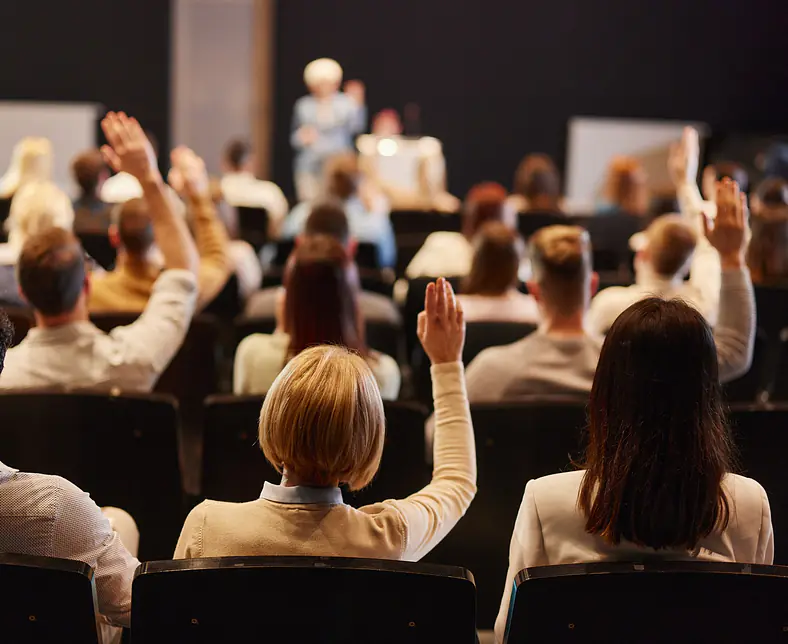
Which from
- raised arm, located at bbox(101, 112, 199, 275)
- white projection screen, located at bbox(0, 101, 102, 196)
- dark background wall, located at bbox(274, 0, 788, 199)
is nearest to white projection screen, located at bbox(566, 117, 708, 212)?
dark background wall, located at bbox(274, 0, 788, 199)

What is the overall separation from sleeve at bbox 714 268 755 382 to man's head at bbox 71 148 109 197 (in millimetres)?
4177

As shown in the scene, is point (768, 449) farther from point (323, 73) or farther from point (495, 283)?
point (323, 73)

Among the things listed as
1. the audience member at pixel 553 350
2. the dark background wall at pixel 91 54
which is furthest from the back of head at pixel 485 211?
the dark background wall at pixel 91 54

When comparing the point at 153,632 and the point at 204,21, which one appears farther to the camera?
the point at 204,21

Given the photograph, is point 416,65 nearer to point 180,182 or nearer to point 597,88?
point 597,88

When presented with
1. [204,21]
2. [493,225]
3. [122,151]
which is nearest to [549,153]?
[204,21]

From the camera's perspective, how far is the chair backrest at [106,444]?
7.95 ft

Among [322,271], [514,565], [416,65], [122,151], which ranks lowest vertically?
[514,565]

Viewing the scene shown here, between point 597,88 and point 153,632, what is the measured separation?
1090 cm

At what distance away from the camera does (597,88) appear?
37.9ft

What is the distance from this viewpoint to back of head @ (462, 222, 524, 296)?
3.71 meters

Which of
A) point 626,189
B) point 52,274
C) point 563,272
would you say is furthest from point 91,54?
point 563,272

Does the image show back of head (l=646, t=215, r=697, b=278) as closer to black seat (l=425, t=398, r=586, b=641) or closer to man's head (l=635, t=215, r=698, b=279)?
man's head (l=635, t=215, r=698, b=279)

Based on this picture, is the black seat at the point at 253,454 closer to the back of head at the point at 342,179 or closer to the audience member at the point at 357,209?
the audience member at the point at 357,209
